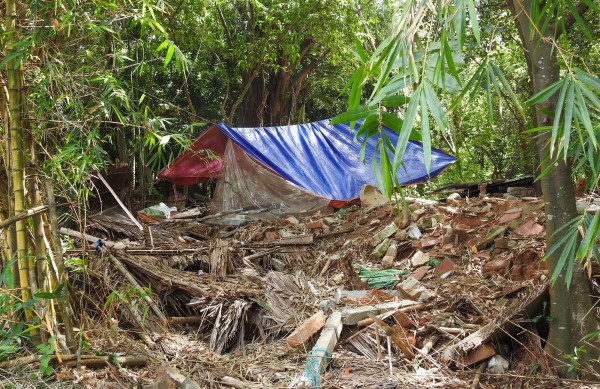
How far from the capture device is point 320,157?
331 inches

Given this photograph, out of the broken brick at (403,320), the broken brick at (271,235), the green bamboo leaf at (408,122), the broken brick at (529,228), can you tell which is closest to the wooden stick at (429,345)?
the broken brick at (403,320)

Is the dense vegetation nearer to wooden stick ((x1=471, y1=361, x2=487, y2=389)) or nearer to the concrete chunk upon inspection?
wooden stick ((x1=471, y1=361, x2=487, y2=389))

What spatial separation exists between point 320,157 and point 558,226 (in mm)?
5810

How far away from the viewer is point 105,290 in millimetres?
3885

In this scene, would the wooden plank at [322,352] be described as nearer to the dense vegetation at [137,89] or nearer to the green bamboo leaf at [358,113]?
the dense vegetation at [137,89]

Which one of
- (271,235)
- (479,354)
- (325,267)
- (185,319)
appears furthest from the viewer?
(271,235)

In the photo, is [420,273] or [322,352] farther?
[420,273]

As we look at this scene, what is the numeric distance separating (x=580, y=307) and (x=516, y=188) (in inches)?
212

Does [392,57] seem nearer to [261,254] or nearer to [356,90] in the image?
[356,90]

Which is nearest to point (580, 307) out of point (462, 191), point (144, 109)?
point (144, 109)

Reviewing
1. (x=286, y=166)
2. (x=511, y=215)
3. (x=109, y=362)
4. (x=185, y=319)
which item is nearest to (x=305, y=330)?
(x=185, y=319)

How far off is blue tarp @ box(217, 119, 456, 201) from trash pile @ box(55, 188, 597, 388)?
179 centimetres

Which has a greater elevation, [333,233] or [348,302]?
[333,233]

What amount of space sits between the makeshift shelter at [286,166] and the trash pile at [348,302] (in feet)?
5.52
